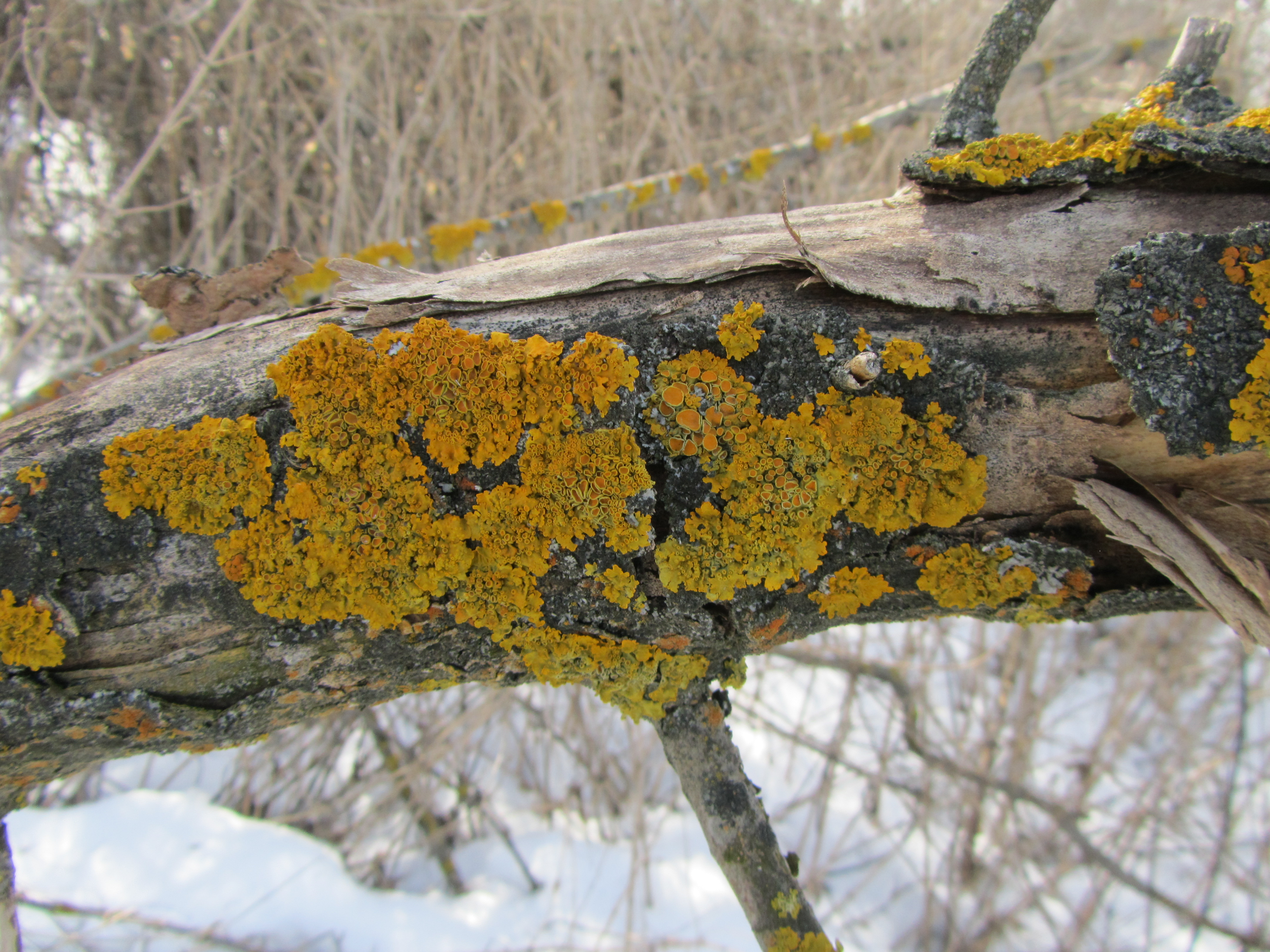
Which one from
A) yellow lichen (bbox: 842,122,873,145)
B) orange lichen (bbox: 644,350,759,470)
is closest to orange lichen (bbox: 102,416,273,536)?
orange lichen (bbox: 644,350,759,470)

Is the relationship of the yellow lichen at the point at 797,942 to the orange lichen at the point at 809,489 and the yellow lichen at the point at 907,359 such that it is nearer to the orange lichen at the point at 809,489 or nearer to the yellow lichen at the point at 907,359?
the orange lichen at the point at 809,489

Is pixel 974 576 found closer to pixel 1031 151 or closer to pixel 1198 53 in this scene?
pixel 1031 151

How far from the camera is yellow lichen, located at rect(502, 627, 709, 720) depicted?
2.83ft

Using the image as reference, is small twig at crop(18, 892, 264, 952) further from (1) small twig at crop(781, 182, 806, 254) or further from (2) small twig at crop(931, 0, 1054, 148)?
(2) small twig at crop(931, 0, 1054, 148)

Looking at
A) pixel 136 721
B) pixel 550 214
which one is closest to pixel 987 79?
pixel 550 214

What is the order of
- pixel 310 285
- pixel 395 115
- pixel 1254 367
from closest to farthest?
pixel 1254 367
pixel 310 285
pixel 395 115

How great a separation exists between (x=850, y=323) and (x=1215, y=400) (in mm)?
374

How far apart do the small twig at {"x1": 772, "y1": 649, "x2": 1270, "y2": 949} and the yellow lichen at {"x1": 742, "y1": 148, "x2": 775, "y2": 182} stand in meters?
1.59

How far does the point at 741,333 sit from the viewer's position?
0.79m

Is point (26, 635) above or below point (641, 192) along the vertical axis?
below

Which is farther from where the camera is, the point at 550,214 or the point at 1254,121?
the point at 550,214

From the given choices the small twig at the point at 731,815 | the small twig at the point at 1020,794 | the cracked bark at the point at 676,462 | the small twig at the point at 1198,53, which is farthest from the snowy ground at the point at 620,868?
the small twig at the point at 1198,53

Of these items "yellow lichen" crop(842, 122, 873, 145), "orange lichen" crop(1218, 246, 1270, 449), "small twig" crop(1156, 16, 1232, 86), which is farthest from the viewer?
"yellow lichen" crop(842, 122, 873, 145)

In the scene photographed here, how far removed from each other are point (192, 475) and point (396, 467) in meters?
0.23
